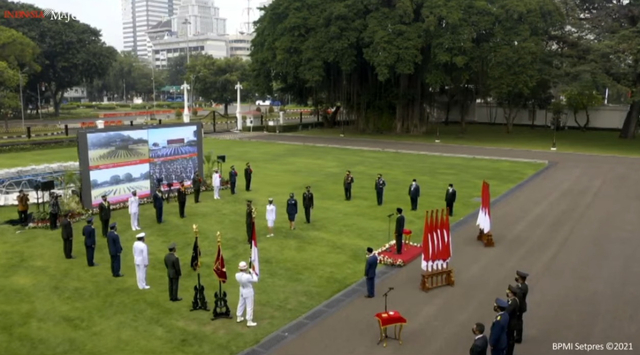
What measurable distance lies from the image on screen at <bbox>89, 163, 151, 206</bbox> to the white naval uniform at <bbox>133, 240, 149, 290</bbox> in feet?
28.3

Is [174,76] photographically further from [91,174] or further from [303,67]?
[91,174]

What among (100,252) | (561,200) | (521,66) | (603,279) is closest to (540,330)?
(603,279)

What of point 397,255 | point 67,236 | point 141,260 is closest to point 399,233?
point 397,255

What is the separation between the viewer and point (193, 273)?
1328 cm

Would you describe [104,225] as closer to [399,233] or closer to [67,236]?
[67,236]

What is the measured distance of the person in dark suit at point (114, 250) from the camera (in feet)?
41.5

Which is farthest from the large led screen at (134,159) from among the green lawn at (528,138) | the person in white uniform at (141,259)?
the green lawn at (528,138)

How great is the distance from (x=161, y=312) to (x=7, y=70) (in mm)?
46264

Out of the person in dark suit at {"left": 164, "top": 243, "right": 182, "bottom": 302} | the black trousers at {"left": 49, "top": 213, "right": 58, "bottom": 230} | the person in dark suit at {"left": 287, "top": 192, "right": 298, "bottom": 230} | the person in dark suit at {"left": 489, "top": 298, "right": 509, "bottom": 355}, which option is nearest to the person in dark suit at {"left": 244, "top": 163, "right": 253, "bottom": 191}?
the person in dark suit at {"left": 287, "top": 192, "right": 298, "bottom": 230}

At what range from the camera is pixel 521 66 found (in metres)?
40.1

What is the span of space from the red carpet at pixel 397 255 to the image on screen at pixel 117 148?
1110cm

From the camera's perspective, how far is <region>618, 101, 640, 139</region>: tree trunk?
4331cm

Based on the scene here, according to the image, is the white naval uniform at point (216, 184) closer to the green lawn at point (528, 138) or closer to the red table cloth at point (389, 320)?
the red table cloth at point (389, 320)

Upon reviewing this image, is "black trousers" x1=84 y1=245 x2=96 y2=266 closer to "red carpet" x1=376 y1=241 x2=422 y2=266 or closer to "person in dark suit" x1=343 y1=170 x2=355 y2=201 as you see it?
Result: "red carpet" x1=376 y1=241 x2=422 y2=266
